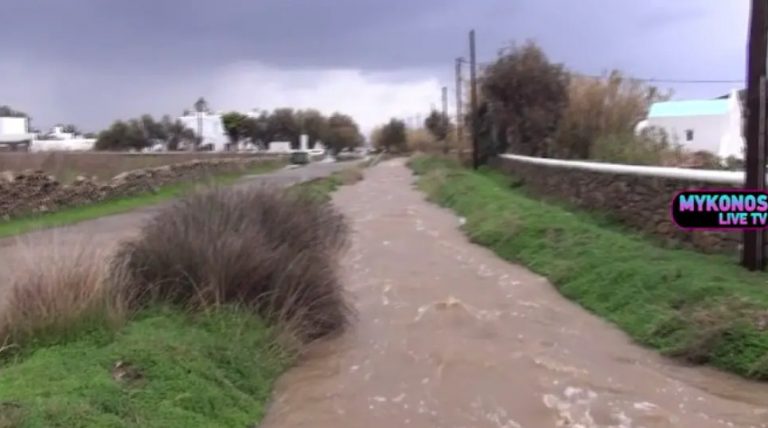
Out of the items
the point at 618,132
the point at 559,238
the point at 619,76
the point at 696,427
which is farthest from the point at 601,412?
the point at 619,76

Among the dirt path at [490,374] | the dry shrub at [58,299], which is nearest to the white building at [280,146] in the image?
the dirt path at [490,374]

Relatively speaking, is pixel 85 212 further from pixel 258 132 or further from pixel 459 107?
pixel 258 132

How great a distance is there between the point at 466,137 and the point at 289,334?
4622 cm

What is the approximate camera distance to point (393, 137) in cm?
12688

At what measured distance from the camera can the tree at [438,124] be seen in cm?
8631

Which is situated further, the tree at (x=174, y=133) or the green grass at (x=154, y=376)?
the tree at (x=174, y=133)

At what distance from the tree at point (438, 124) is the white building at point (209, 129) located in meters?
37.8

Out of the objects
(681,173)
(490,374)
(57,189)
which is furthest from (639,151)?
(490,374)

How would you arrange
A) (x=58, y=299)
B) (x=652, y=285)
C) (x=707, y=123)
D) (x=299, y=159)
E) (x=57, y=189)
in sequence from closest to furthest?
1. (x=58, y=299)
2. (x=652, y=285)
3. (x=57, y=189)
4. (x=707, y=123)
5. (x=299, y=159)

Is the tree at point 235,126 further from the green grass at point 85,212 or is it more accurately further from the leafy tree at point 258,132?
the green grass at point 85,212

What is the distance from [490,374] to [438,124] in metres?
89.8

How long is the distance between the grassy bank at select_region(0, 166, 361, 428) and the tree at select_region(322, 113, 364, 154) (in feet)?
410

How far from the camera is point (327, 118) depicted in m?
143

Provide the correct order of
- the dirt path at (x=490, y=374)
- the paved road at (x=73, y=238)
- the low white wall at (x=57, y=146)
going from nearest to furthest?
1. the dirt path at (x=490, y=374)
2. the paved road at (x=73, y=238)
3. the low white wall at (x=57, y=146)
